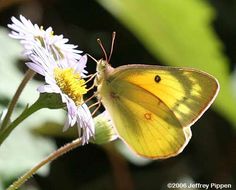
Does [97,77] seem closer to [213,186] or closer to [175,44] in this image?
[175,44]

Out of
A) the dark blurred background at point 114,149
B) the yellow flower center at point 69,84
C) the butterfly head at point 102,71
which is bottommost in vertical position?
the dark blurred background at point 114,149

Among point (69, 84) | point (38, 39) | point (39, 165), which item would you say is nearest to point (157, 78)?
point (69, 84)

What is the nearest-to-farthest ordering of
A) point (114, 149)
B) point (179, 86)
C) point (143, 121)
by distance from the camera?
1. point (179, 86)
2. point (143, 121)
3. point (114, 149)

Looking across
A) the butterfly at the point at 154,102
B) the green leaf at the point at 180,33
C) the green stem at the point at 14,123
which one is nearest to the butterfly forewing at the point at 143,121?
the butterfly at the point at 154,102

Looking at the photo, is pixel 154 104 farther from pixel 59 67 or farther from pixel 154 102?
pixel 59 67

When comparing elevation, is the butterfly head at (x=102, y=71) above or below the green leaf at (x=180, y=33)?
above

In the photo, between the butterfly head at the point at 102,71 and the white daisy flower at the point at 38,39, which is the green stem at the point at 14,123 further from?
the butterfly head at the point at 102,71

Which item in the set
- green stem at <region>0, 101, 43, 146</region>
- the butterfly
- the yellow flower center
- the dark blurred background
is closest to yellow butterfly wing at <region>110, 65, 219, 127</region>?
the butterfly

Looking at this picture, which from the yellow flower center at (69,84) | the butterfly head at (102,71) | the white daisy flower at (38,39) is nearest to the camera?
the white daisy flower at (38,39)
